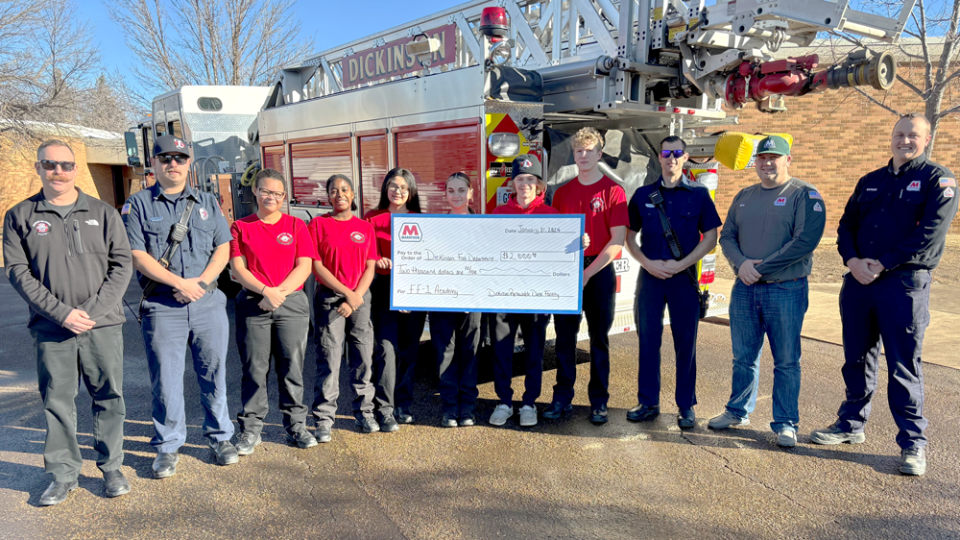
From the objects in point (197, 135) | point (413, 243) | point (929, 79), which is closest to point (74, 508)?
point (413, 243)

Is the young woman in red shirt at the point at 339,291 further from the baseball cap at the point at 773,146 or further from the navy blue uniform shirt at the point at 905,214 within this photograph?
the navy blue uniform shirt at the point at 905,214

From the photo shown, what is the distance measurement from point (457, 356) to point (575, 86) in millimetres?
2253

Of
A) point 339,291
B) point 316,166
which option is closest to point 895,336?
point 339,291

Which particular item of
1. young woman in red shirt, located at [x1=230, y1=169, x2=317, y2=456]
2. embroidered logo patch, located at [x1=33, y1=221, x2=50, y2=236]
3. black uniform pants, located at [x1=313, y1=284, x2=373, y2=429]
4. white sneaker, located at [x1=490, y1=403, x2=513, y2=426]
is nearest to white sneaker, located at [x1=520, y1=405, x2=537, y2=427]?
white sneaker, located at [x1=490, y1=403, x2=513, y2=426]

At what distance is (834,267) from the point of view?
10930 millimetres

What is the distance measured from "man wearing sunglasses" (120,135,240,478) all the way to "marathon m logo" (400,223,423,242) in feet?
3.53

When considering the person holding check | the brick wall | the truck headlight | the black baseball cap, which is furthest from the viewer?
the brick wall

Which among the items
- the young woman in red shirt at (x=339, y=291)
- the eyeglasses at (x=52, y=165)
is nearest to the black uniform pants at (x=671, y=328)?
the young woman in red shirt at (x=339, y=291)

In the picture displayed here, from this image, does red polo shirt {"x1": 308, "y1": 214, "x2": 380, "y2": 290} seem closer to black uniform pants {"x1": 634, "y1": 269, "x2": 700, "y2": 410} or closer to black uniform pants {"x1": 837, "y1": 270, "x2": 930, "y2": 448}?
black uniform pants {"x1": 634, "y1": 269, "x2": 700, "y2": 410}

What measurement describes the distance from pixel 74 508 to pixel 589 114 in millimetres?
4411

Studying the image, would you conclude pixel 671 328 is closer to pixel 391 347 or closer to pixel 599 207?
pixel 599 207

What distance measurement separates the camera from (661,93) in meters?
4.97

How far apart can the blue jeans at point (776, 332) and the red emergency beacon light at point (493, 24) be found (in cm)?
248

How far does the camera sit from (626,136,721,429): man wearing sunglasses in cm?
420
